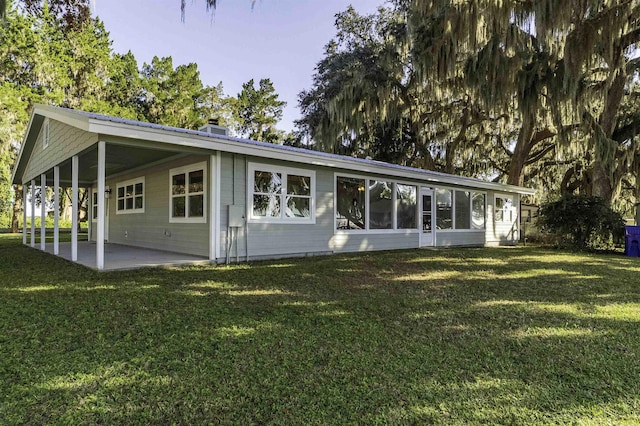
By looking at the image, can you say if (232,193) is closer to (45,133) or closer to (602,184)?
(45,133)

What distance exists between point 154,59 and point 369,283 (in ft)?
83.7

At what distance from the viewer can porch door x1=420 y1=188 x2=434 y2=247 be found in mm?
11172

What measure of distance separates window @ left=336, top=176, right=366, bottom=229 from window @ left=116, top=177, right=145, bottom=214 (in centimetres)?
551

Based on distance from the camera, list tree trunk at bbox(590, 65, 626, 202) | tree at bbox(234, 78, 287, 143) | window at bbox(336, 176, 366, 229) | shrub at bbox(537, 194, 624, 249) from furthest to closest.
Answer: tree at bbox(234, 78, 287, 143)
tree trunk at bbox(590, 65, 626, 202)
shrub at bbox(537, 194, 624, 249)
window at bbox(336, 176, 366, 229)

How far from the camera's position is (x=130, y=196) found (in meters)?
11.0

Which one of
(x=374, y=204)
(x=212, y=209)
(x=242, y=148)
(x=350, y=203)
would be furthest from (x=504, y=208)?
(x=212, y=209)

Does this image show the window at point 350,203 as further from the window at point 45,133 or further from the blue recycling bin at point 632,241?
the blue recycling bin at point 632,241

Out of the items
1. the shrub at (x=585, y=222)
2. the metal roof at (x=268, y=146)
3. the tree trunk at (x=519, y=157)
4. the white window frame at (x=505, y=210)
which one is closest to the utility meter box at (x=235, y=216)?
the metal roof at (x=268, y=146)

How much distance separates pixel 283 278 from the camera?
5.78 m

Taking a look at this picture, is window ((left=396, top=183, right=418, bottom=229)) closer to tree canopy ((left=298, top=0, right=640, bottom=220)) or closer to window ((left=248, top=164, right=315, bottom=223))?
window ((left=248, top=164, right=315, bottom=223))

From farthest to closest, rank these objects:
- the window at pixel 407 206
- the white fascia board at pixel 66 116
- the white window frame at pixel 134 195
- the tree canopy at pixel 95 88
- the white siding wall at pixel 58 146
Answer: the tree canopy at pixel 95 88
the window at pixel 407 206
the white window frame at pixel 134 195
the white siding wall at pixel 58 146
the white fascia board at pixel 66 116

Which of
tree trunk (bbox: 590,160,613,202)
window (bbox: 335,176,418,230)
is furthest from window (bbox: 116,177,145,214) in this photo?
tree trunk (bbox: 590,160,613,202)

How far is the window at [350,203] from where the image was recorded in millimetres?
9219

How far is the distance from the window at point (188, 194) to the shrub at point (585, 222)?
1078cm
